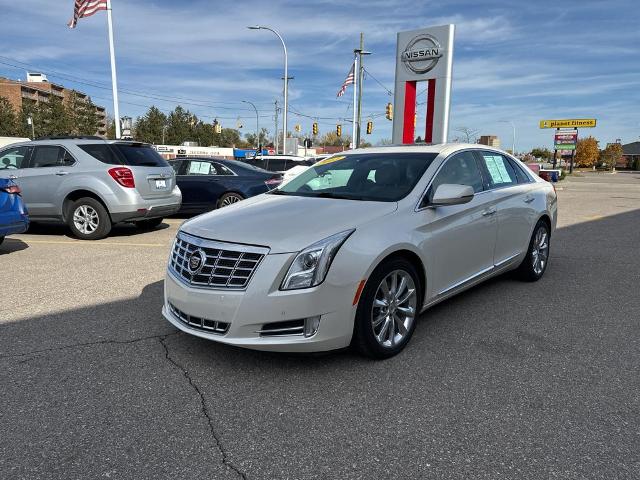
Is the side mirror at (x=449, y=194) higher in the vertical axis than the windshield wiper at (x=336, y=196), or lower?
higher

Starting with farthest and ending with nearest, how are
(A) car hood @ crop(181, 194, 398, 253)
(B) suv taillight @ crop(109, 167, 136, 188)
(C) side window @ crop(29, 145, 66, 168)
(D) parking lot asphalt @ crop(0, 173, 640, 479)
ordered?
(C) side window @ crop(29, 145, 66, 168) → (B) suv taillight @ crop(109, 167, 136, 188) → (A) car hood @ crop(181, 194, 398, 253) → (D) parking lot asphalt @ crop(0, 173, 640, 479)

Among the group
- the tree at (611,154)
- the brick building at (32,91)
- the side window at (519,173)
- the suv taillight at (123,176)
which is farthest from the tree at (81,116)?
the tree at (611,154)

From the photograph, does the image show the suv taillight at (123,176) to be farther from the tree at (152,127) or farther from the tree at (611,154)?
the tree at (611,154)

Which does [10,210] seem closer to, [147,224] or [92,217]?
[92,217]

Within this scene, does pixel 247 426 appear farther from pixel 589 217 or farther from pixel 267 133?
pixel 267 133

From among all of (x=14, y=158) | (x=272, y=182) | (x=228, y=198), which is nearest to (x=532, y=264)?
(x=272, y=182)

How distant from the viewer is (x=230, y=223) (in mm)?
3494

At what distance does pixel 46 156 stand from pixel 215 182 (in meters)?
3.47

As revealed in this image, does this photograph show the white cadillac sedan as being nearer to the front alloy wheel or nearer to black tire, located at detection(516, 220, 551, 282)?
the front alloy wheel

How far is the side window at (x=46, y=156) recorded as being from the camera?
8.36m

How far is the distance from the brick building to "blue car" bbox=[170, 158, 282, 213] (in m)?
86.4

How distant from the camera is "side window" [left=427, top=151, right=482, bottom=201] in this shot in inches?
163

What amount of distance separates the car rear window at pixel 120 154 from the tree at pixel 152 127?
256 feet

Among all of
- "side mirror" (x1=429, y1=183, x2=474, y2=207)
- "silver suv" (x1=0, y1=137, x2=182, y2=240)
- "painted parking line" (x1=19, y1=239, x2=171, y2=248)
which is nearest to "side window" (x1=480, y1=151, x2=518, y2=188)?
"side mirror" (x1=429, y1=183, x2=474, y2=207)
